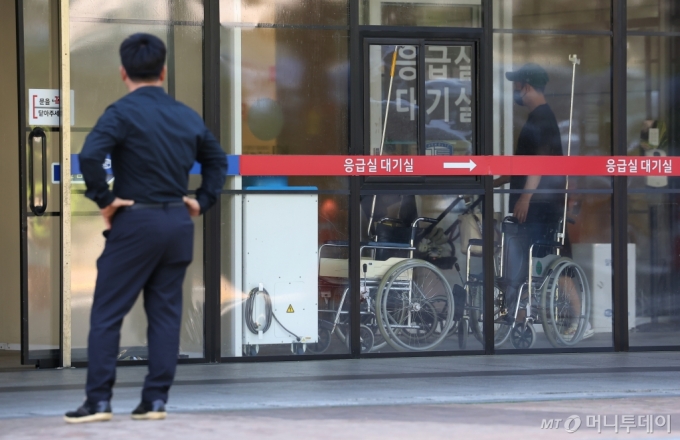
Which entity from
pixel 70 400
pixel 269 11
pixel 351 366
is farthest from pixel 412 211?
pixel 70 400

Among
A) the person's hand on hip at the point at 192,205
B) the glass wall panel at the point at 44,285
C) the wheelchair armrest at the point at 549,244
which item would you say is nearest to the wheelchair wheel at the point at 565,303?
the wheelchair armrest at the point at 549,244

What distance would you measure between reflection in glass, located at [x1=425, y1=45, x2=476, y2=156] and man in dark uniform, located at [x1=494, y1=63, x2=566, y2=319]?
14.9 inches

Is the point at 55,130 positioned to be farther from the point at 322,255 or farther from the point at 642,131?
the point at 642,131

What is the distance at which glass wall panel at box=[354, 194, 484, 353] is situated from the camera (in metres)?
8.64

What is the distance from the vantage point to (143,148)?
4.95 m

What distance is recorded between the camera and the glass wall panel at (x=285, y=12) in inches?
332

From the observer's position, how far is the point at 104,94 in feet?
27.0

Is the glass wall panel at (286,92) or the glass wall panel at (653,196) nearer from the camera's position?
the glass wall panel at (286,92)

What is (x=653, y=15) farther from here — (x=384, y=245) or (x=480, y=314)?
(x=384, y=245)

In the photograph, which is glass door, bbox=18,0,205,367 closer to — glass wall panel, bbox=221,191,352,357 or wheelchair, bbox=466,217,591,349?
glass wall panel, bbox=221,191,352,357

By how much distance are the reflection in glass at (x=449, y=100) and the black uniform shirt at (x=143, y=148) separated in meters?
3.89

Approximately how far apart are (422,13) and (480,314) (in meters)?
2.49

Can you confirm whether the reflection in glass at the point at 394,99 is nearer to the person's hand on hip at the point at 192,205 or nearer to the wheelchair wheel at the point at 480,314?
the wheelchair wheel at the point at 480,314

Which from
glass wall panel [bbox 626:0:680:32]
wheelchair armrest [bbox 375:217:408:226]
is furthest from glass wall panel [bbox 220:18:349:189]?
glass wall panel [bbox 626:0:680:32]
